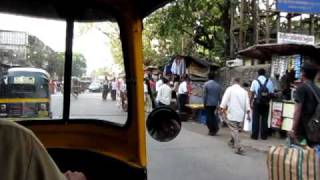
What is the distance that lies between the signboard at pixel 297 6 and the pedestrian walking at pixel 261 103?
169 centimetres

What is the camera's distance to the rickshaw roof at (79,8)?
340 cm

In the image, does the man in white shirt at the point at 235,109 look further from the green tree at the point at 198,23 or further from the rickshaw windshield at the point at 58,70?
the green tree at the point at 198,23

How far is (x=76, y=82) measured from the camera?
149 inches

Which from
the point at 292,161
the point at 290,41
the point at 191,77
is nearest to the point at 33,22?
the point at 292,161

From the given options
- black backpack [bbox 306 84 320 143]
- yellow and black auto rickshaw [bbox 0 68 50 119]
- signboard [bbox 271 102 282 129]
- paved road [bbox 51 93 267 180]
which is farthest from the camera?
signboard [bbox 271 102 282 129]

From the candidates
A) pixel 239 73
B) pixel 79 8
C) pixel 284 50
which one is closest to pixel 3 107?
pixel 79 8

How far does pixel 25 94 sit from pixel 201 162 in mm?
6828

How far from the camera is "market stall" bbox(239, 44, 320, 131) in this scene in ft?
43.0

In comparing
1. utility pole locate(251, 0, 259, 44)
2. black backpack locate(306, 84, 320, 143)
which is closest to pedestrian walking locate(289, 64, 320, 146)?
black backpack locate(306, 84, 320, 143)

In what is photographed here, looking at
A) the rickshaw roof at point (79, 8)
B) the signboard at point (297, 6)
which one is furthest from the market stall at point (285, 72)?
the rickshaw roof at point (79, 8)

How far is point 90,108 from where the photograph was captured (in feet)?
13.0

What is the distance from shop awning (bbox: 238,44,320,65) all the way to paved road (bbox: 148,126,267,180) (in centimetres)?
285

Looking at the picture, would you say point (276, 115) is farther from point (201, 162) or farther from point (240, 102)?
point (201, 162)

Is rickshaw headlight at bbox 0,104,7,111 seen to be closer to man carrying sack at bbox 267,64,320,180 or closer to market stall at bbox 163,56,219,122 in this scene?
man carrying sack at bbox 267,64,320,180
